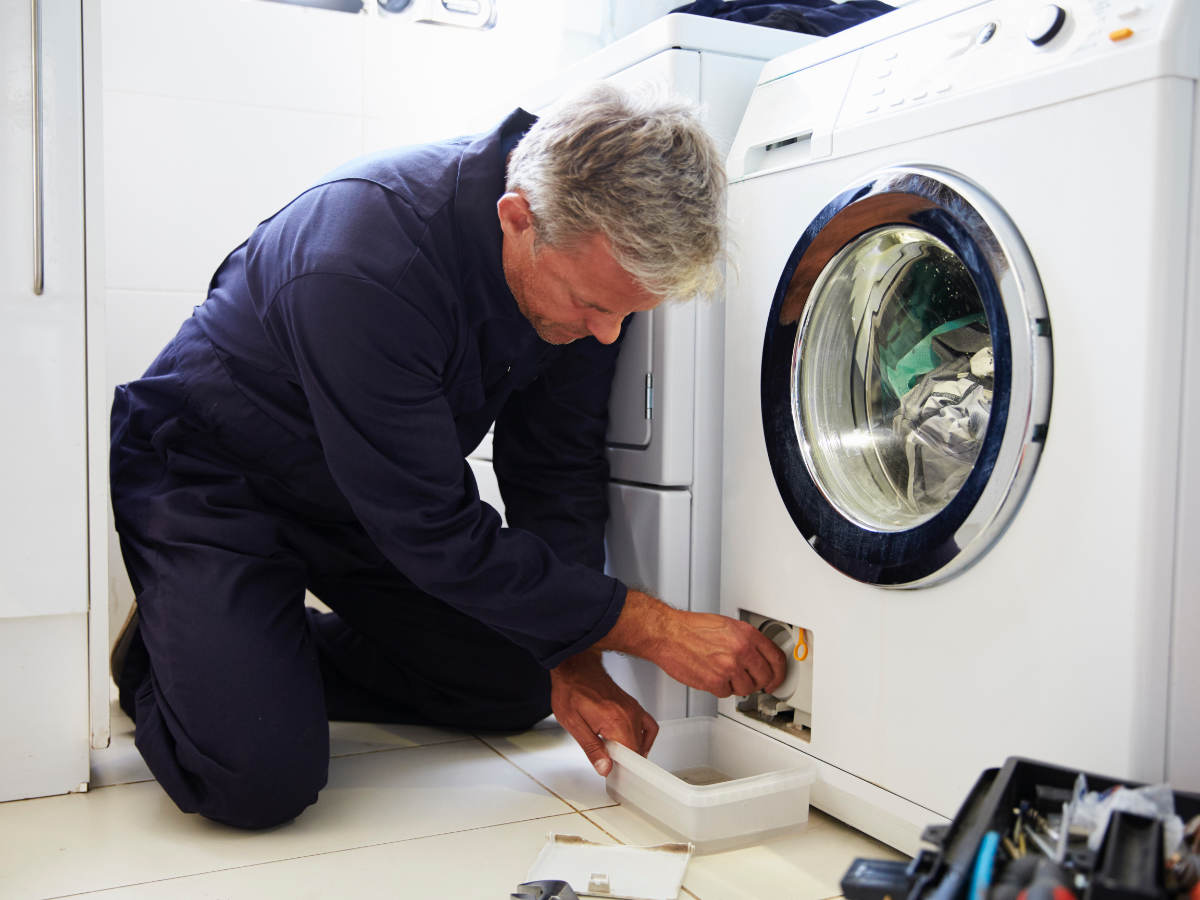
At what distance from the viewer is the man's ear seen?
1.22 m

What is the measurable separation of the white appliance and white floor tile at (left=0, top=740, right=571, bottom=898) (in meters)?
0.27

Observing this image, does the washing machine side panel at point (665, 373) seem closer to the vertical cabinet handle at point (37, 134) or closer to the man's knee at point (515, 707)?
the man's knee at point (515, 707)

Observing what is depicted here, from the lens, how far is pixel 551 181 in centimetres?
117

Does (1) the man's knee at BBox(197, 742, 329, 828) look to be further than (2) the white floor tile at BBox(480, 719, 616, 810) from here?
No

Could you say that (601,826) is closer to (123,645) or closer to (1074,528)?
(1074,528)

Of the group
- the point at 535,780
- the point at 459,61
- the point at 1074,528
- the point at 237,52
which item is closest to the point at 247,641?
the point at 535,780

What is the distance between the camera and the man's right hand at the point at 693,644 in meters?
1.34

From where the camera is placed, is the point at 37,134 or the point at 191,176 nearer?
the point at 37,134

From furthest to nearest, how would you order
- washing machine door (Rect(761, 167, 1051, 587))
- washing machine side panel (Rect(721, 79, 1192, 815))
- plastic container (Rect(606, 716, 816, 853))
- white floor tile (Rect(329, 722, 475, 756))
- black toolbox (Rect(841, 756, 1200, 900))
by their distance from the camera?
white floor tile (Rect(329, 722, 475, 756)) → plastic container (Rect(606, 716, 816, 853)) → washing machine door (Rect(761, 167, 1051, 587)) → washing machine side panel (Rect(721, 79, 1192, 815)) → black toolbox (Rect(841, 756, 1200, 900))

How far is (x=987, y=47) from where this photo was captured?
3.58ft

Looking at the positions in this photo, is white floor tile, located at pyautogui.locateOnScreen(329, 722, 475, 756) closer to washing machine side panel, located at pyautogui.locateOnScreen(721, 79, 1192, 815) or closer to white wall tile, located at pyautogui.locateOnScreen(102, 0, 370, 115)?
washing machine side panel, located at pyautogui.locateOnScreen(721, 79, 1192, 815)

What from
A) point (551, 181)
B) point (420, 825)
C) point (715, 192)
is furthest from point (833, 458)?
point (420, 825)

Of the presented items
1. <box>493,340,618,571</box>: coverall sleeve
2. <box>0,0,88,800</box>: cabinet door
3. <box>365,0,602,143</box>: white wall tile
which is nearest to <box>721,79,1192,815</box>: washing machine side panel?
<box>493,340,618,571</box>: coverall sleeve

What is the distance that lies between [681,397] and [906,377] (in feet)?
1.04
